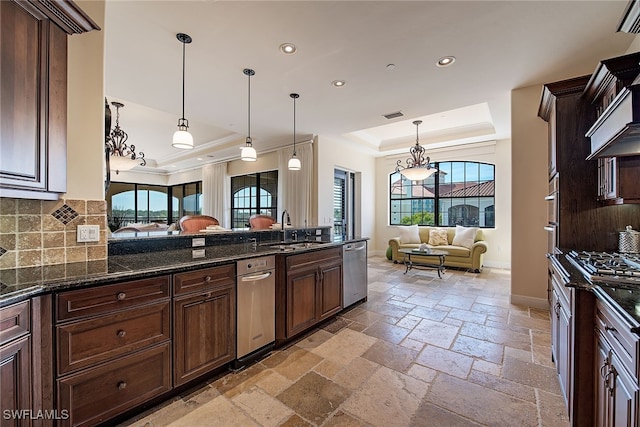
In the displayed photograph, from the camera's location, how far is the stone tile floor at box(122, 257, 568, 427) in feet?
5.37

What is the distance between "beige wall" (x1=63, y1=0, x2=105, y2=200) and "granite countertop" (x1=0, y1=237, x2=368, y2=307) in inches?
19.7

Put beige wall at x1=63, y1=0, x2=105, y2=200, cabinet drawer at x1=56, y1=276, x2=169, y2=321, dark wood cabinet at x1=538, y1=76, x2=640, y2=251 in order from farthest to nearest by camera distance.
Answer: dark wood cabinet at x1=538, y1=76, x2=640, y2=251 → beige wall at x1=63, y1=0, x2=105, y2=200 → cabinet drawer at x1=56, y1=276, x2=169, y2=321

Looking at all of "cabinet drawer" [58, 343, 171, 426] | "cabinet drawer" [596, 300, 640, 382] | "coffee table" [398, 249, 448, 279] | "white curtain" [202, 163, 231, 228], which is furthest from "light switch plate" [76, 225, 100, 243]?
"white curtain" [202, 163, 231, 228]

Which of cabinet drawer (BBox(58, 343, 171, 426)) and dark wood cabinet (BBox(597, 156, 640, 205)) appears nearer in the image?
cabinet drawer (BBox(58, 343, 171, 426))

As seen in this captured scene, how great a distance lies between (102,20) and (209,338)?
243 cm

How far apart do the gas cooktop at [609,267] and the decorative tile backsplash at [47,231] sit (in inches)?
124

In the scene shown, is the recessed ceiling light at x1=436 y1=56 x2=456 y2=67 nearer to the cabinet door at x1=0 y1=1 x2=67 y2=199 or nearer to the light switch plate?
the cabinet door at x1=0 y1=1 x2=67 y2=199

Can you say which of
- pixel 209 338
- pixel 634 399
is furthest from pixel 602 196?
pixel 209 338

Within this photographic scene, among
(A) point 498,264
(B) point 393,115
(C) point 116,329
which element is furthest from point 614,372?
(A) point 498,264

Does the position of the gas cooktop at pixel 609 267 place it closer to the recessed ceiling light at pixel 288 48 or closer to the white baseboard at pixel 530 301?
the white baseboard at pixel 530 301

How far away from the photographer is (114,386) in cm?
151

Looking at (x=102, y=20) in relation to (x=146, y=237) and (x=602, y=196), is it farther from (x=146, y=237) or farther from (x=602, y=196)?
(x=602, y=196)

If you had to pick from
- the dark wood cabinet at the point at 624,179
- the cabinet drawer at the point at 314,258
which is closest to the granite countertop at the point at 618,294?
the dark wood cabinet at the point at 624,179

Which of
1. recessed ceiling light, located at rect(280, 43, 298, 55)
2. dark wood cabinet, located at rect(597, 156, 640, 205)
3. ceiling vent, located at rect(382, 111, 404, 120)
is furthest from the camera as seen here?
ceiling vent, located at rect(382, 111, 404, 120)
